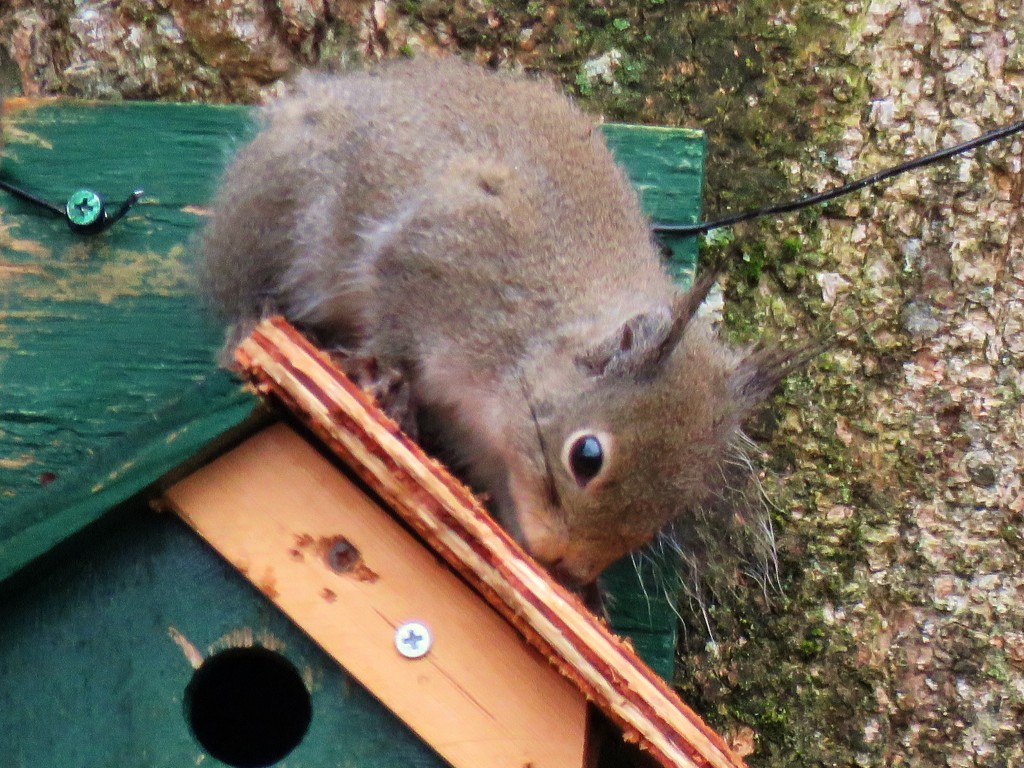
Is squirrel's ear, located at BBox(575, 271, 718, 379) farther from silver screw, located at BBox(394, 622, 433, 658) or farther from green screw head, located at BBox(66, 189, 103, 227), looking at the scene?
green screw head, located at BBox(66, 189, 103, 227)

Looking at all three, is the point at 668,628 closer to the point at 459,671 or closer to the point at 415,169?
the point at 459,671

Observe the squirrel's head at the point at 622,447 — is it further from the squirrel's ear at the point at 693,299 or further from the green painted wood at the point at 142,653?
the green painted wood at the point at 142,653

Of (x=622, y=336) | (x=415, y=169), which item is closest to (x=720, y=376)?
(x=622, y=336)

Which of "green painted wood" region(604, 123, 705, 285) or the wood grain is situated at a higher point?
"green painted wood" region(604, 123, 705, 285)

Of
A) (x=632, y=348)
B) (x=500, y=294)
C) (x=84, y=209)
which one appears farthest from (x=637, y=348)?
(x=84, y=209)

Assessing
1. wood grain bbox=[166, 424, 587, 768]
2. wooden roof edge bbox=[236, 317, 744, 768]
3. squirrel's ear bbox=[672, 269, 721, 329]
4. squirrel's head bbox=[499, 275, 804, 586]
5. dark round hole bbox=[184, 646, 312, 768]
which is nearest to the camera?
wooden roof edge bbox=[236, 317, 744, 768]

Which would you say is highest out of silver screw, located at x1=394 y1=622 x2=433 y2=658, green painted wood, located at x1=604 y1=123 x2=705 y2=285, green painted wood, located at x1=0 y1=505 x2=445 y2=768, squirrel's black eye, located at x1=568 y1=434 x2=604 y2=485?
green painted wood, located at x1=604 y1=123 x2=705 y2=285

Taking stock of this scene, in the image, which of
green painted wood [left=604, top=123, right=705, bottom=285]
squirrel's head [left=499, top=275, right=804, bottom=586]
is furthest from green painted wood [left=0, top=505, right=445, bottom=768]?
green painted wood [left=604, top=123, right=705, bottom=285]

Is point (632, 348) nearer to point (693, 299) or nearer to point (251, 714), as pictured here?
Result: point (693, 299)
